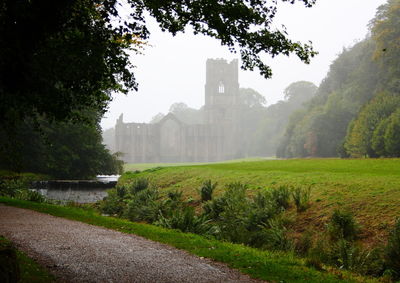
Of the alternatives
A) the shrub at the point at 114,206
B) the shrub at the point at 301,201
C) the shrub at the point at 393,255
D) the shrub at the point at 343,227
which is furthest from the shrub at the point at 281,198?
the shrub at the point at 114,206

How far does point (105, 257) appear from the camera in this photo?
24.1 feet

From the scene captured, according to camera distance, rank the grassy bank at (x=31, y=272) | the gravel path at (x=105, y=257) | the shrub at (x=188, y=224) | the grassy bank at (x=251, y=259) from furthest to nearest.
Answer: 1. the shrub at (x=188, y=224)
2. the grassy bank at (x=251, y=259)
3. the gravel path at (x=105, y=257)
4. the grassy bank at (x=31, y=272)

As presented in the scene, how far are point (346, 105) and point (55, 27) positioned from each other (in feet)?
164

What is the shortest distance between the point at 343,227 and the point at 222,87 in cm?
9687

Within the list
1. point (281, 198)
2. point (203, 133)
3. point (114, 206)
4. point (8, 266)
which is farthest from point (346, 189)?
point (203, 133)

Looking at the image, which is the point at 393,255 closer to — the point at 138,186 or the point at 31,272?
the point at 31,272

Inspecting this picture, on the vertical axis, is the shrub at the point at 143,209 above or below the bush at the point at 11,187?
below

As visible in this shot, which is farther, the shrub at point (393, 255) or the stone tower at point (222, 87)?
the stone tower at point (222, 87)

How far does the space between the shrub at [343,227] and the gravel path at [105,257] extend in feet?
13.8

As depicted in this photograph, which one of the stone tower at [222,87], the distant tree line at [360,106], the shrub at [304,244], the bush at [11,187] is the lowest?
the shrub at [304,244]

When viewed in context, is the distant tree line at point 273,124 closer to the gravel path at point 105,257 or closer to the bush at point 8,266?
the gravel path at point 105,257

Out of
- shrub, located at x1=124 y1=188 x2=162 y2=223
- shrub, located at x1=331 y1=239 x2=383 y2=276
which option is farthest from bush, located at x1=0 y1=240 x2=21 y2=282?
shrub, located at x1=124 y1=188 x2=162 y2=223

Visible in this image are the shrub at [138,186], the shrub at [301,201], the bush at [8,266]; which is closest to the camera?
the bush at [8,266]

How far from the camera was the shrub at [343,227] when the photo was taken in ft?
32.8
